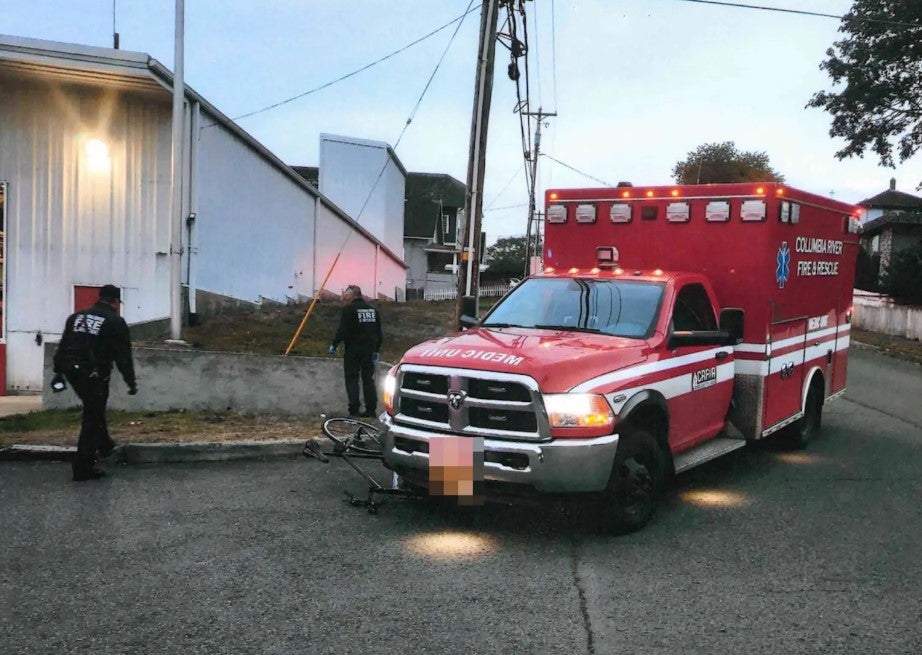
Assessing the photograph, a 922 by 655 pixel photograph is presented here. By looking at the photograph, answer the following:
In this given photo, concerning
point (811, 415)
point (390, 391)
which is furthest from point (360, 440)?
point (811, 415)

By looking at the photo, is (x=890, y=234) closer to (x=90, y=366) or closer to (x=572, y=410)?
(x=572, y=410)

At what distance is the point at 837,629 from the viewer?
4402 mm

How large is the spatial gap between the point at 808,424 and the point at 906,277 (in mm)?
24483

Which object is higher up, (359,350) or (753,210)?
(753,210)

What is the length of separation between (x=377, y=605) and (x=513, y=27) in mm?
13872

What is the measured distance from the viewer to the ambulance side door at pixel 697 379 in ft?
22.3

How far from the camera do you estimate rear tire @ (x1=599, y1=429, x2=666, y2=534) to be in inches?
231

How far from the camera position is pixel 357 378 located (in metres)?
10.6

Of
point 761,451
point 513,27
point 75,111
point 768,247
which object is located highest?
point 513,27

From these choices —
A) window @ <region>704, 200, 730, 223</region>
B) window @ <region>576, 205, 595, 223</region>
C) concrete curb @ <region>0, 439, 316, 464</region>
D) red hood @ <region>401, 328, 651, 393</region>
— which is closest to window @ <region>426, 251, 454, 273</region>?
window @ <region>576, 205, 595, 223</region>

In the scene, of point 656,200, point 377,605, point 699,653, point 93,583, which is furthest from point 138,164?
point 699,653

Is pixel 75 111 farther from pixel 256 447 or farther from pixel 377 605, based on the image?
pixel 377 605

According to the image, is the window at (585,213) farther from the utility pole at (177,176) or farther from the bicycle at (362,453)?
the utility pole at (177,176)

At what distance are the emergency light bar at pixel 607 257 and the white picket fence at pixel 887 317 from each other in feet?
77.2
